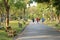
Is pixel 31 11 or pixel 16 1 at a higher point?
pixel 16 1

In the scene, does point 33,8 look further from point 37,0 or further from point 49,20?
point 37,0

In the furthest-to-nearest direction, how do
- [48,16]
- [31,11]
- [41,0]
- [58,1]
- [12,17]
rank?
[31,11] < [12,17] < [48,16] < [41,0] < [58,1]

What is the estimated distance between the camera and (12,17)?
3499 inches

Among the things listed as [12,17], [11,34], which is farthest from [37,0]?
[12,17]

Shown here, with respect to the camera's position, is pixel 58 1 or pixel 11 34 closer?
pixel 11 34

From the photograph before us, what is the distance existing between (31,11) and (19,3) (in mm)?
101686

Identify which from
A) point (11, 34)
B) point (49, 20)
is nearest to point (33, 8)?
point (49, 20)

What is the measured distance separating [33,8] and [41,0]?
347 ft

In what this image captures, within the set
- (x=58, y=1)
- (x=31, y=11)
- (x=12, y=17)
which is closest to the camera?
(x=58, y=1)

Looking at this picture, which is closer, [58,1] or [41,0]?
[58,1]

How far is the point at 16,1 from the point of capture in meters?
34.6

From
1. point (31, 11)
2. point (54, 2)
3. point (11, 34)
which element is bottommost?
point (31, 11)

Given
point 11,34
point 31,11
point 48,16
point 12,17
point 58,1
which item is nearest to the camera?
point 11,34

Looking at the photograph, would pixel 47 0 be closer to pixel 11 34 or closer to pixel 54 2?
pixel 54 2
